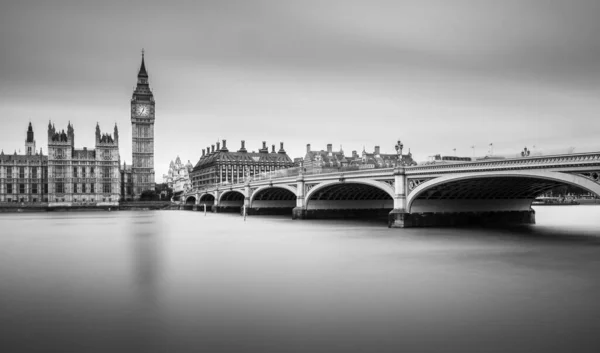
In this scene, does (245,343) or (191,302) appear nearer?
(245,343)

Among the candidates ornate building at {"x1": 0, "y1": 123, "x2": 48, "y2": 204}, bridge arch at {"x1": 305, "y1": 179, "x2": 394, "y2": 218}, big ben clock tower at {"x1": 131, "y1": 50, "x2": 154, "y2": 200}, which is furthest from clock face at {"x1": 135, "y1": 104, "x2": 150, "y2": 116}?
bridge arch at {"x1": 305, "y1": 179, "x2": 394, "y2": 218}

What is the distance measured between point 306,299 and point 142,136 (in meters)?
154

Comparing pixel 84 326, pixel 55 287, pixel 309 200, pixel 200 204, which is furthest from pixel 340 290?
pixel 200 204

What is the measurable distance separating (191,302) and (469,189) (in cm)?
2927

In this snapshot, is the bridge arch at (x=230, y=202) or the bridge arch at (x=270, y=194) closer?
the bridge arch at (x=270, y=194)

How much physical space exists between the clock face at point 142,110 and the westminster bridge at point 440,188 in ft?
334

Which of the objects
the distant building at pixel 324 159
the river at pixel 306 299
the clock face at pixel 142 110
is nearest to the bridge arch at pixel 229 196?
the distant building at pixel 324 159

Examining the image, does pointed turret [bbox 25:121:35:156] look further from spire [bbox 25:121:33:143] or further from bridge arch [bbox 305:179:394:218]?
bridge arch [bbox 305:179:394:218]

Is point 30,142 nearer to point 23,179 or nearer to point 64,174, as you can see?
point 23,179

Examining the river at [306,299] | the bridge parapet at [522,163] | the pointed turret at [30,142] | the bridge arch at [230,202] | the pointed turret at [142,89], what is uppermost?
the pointed turret at [142,89]

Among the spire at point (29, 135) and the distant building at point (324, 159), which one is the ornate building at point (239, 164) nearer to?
the distant building at point (324, 159)

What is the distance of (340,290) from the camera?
17047 millimetres

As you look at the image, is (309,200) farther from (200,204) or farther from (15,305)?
(200,204)

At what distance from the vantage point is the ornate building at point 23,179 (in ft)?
405
